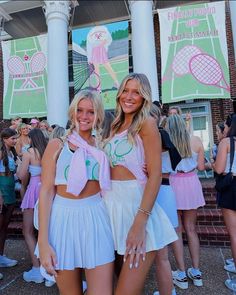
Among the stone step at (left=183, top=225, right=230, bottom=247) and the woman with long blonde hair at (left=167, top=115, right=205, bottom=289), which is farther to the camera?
the stone step at (left=183, top=225, right=230, bottom=247)

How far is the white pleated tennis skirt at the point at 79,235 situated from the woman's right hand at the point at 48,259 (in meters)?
0.03

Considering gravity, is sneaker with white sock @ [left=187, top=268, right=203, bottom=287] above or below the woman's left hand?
below

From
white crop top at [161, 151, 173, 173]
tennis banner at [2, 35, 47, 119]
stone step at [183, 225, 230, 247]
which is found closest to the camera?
white crop top at [161, 151, 173, 173]

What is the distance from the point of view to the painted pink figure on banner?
28.9 feet

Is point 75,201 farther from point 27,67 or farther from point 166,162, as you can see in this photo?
point 27,67

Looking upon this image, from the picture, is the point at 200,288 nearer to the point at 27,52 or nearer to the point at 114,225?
the point at 114,225

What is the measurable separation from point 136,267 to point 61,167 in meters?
0.74

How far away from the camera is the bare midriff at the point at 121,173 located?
1.63 metres

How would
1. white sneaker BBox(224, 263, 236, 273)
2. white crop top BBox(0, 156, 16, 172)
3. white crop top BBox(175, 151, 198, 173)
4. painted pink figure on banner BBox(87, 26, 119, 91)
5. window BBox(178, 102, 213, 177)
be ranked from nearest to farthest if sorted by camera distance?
white crop top BBox(175, 151, 198, 173)
white sneaker BBox(224, 263, 236, 273)
white crop top BBox(0, 156, 16, 172)
painted pink figure on banner BBox(87, 26, 119, 91)
window BBox(178, 102, 213, 177)

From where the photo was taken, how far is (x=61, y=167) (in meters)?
1.66

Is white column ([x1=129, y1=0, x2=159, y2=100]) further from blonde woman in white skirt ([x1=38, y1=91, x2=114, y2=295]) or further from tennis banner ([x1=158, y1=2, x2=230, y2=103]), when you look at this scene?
blonde woman in white skirt ([x1=38, y1=91, x2=114, y2=295])

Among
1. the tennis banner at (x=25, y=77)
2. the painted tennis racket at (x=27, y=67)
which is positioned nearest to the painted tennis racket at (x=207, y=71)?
the tennis banner at (x=25, y=77)

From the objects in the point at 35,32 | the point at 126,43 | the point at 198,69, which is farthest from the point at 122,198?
the point at 35,32

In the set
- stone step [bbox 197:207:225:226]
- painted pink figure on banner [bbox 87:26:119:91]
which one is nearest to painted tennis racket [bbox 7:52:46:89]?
painted pink figure on banner [bbox 87:26:119:91]
